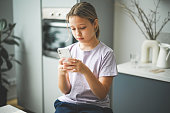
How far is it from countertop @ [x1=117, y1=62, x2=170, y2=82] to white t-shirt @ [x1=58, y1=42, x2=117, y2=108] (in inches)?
20.1

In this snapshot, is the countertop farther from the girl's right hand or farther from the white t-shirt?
the girl's right hand

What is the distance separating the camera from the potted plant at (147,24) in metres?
2.13

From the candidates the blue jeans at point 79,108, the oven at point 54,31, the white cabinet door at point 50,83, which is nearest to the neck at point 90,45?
the blue jeans at point 79,108

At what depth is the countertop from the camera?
1.76m

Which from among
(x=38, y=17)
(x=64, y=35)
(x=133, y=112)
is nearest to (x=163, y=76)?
(x=133, y=112)

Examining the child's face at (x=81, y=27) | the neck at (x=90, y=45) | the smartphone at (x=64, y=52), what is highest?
the child's face at (x=81, y=27)

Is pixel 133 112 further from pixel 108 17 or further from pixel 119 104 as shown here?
pixel 108 17

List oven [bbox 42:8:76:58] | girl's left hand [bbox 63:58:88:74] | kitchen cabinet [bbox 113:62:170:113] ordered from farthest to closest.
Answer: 1. oven [bbox 42:8:76:58]
2. kitchen cabinet [bbox 113:62:170:113]
3. girl's left hand [bbox 63:58:88:74]

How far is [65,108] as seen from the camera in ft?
4.61

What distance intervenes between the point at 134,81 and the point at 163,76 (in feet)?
0.85

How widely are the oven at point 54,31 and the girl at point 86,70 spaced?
0.74 m

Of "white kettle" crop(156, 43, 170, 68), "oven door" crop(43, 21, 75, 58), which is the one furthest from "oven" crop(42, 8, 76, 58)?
"white kettle" crop(156, 43, 170, 68)

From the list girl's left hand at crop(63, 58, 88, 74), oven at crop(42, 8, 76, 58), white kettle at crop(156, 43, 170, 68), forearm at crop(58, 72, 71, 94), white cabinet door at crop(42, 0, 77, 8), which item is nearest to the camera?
girl's left hand at crop(63, 58, 88, 74)

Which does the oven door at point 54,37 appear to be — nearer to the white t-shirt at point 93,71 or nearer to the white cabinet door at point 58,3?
the white cabinet door at point 58,3
